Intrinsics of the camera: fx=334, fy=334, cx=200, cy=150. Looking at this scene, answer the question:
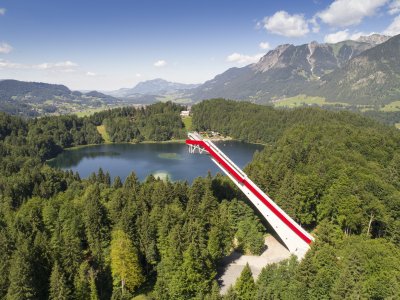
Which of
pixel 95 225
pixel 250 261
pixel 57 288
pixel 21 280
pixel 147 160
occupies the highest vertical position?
Result: pixel 95 225

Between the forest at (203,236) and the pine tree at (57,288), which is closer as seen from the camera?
the forest at (203,236)

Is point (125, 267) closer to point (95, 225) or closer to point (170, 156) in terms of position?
point (95, 225)

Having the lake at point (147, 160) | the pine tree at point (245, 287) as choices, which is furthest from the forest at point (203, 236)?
the lake at point (147, 160)

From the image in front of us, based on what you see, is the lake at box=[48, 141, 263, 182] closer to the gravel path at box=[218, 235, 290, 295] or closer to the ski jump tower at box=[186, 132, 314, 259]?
the ski jump tower at box=[186, 132, 314, 259]

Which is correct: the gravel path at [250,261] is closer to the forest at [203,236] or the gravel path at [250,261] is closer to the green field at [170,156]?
the forest at [203,236]

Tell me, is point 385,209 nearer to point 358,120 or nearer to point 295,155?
point 295,155

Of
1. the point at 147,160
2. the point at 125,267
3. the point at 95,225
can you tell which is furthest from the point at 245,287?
the point at 147,160
